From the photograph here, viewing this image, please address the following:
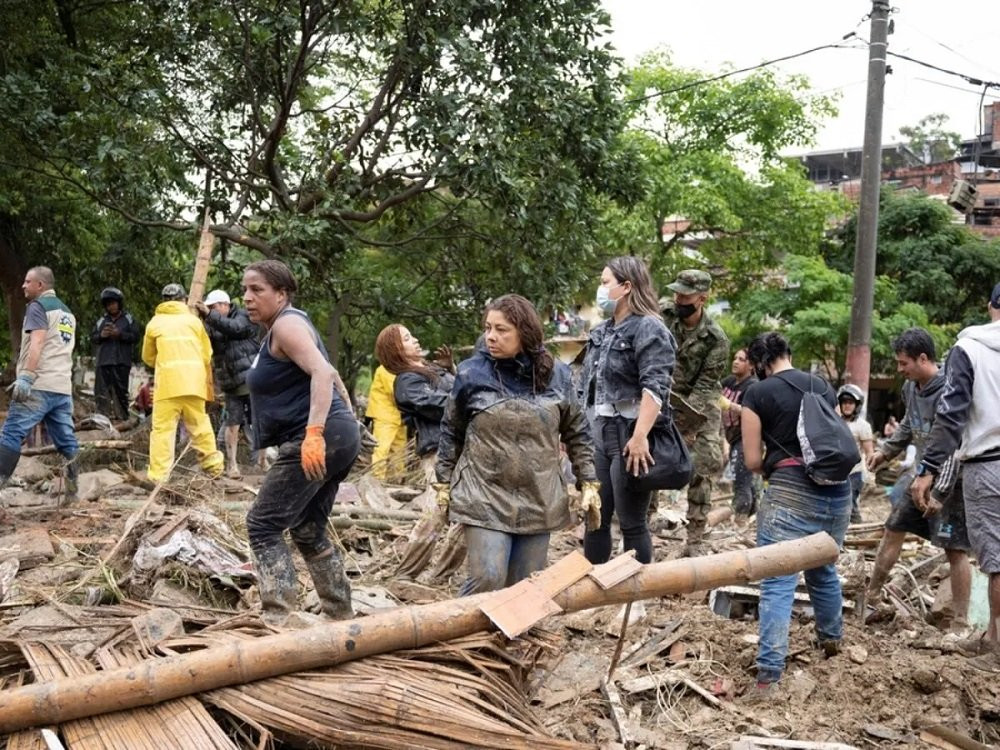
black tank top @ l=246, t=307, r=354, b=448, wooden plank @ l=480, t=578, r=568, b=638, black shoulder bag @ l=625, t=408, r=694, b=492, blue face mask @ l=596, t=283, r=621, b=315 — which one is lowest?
wooden plank @ l=480, t=578, r=568, b=638

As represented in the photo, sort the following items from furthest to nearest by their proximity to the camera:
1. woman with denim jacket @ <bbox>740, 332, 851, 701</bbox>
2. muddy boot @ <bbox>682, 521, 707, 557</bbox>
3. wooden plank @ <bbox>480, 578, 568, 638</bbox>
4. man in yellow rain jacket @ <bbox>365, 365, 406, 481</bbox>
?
1. man in yellow rain jacket @ <bbox>365, 365, 406, 481</bbox>
2. muddy boot @ <bbox>682, 521, 707, 557</bbox>
3. woman with denim jacket @ <bbox>740, 332, 851, 701</bbox>
4. wooden plank @ <bbox>480, 578, 568, 638</bbox>

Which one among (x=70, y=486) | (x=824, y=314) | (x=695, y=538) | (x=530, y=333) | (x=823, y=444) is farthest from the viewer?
(x=824, y=314)

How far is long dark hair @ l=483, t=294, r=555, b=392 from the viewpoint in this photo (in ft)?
14.0

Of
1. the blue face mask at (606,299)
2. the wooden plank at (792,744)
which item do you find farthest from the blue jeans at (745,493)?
the wooden plank at (792,744)

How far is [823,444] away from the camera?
4453 mm

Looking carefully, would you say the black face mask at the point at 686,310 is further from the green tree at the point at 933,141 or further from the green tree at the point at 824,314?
the green tree at the point at 933,141

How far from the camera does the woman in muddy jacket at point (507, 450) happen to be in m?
4.25

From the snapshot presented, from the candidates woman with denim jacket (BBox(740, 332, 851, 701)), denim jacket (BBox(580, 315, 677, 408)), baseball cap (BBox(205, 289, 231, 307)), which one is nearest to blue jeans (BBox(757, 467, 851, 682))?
woman with denim jacket (BBox(740, 332, 851, 701))

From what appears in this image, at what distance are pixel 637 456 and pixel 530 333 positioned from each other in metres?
1.07

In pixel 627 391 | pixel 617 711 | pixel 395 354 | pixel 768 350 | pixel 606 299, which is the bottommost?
pixel 617 711

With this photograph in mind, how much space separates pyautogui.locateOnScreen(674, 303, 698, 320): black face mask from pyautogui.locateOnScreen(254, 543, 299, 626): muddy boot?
3135 millimetres

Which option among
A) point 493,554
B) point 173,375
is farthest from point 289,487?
point 173,375

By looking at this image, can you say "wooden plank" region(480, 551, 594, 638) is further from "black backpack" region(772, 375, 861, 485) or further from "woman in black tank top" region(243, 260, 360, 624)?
"black backpack" region(772, 375, 861, 485)

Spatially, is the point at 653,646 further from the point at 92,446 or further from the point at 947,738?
the point at 92,446
